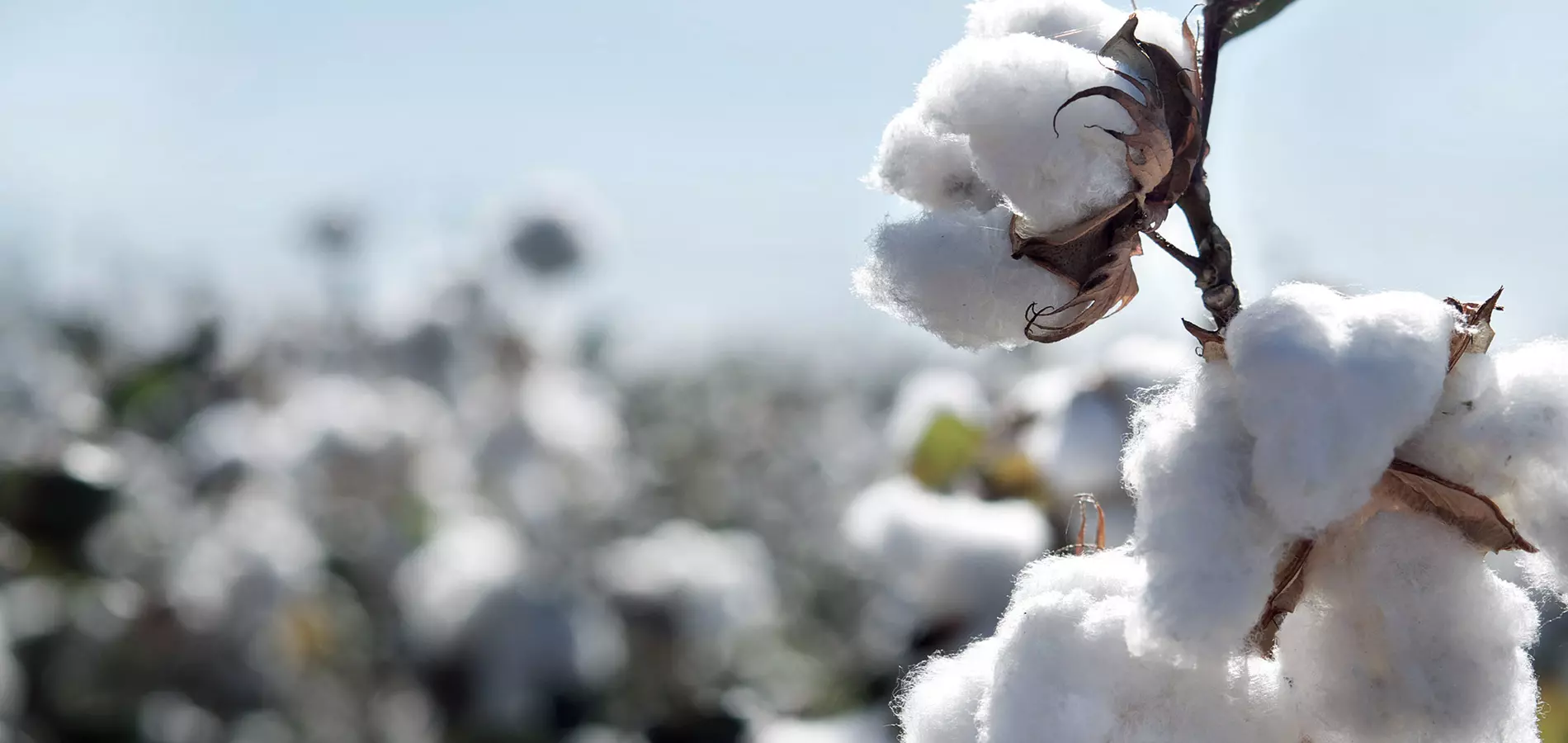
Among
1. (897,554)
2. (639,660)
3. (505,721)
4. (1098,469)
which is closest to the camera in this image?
(1098,469)

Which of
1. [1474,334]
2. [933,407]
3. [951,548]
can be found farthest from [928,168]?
[933,407]

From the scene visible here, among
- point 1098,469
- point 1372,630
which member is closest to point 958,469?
point 1098,469

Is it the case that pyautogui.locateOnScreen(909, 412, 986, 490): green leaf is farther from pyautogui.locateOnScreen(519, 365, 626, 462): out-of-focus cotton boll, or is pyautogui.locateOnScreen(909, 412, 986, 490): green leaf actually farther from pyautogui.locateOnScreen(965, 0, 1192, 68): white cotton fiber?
pyautogui.locateOnScreen(519, 365, 626, 462): out-of-focus cotton boll

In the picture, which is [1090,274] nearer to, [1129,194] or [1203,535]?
[1129,194]

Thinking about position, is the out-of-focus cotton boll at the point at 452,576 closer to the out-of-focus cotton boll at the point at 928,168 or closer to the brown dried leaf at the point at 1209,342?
the out-of-focus cotton boll at the point at 928,168

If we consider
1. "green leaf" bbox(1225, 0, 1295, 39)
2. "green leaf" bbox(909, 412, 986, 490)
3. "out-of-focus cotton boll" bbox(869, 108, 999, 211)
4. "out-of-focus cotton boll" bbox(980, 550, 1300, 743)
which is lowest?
"green leaf" bbox(909, 412, 986, 490)

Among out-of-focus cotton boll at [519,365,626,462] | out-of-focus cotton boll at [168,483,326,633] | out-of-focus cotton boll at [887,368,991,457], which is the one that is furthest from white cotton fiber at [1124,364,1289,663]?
out-of-focus cotton boll at [519,365,626,462]

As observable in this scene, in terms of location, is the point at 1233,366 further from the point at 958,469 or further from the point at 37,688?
the point at 37,688
